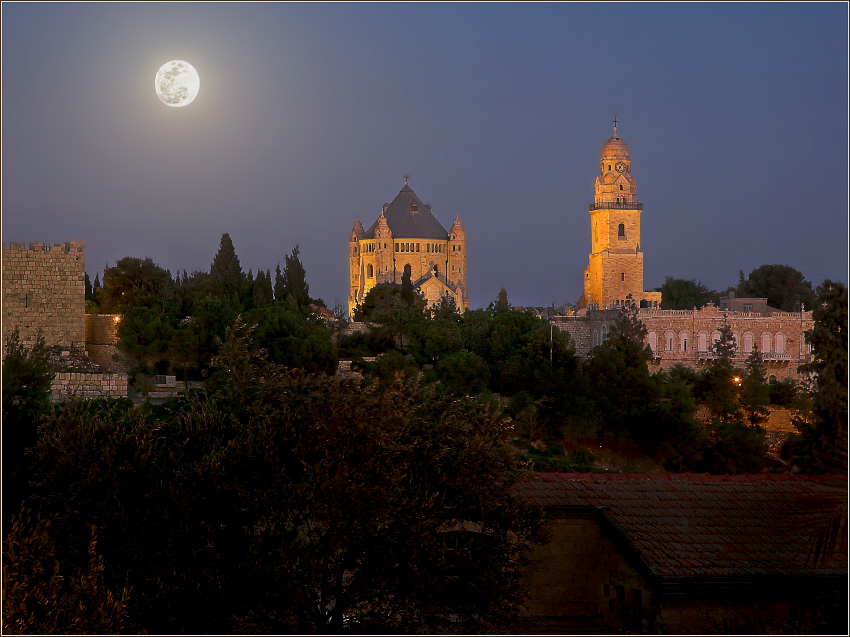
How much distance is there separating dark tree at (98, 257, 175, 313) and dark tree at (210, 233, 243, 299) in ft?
4.58

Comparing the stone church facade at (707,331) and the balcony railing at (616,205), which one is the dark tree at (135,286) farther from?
the balcony railing at (616,205)

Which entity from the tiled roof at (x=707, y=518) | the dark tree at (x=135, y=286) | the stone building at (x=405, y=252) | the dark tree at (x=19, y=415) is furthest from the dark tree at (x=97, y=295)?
the stone building at (x=405, y=252)

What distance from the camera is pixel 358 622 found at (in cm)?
1045

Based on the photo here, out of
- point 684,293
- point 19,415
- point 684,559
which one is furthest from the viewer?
point 684,293

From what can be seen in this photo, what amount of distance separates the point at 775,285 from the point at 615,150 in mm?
15358

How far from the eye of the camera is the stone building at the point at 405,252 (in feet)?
253

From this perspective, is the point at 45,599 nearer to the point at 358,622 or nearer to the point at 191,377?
the point at 358,622

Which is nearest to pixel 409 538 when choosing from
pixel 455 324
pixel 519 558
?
pixel 519 558

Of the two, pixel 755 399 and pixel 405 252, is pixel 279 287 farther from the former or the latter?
pixel 405 252

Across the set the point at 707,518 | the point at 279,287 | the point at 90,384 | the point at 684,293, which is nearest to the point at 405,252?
the point at 684,293

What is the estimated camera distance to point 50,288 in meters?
31.2

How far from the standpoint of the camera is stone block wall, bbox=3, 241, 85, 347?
31.0 metres

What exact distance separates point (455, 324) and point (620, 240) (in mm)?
21339

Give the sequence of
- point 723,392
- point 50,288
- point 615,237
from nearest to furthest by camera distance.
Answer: point 50,288, point 723,392, point 615,237
